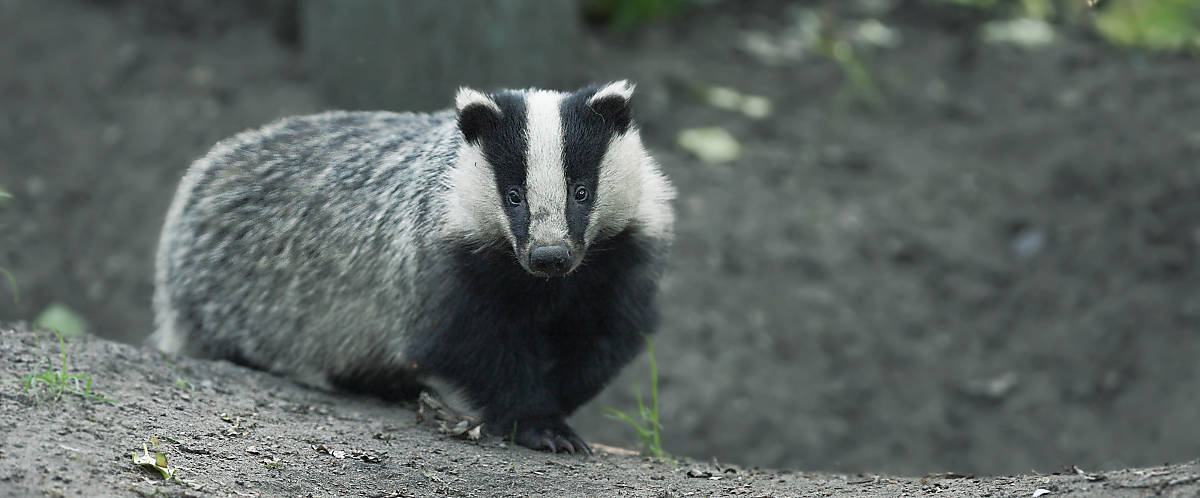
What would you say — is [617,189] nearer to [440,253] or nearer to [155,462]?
[440,253]

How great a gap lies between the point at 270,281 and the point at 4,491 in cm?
234

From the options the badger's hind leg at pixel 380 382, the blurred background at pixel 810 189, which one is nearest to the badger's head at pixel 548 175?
the badger's hind leg at pixel 380 382

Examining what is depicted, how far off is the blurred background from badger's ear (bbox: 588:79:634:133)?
2.59 meters

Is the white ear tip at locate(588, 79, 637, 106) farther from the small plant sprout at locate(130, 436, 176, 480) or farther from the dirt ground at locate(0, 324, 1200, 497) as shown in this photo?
the small plant sprout at locate(130, 436, 176, 480)

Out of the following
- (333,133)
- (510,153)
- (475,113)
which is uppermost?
(333,133)

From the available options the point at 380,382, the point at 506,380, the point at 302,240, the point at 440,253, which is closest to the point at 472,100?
→ the point at 440,253

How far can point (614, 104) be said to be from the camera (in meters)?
4.14

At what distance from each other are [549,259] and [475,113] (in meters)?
0.64

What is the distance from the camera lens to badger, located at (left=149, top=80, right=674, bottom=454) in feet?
13.3

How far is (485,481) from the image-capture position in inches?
152

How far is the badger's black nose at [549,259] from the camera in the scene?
12.4 ft

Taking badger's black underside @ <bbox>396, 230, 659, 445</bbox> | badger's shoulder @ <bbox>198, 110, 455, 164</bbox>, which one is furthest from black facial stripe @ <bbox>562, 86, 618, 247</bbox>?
badger's shoulder @ <bbox>198, 110, 455, 164</bbox>

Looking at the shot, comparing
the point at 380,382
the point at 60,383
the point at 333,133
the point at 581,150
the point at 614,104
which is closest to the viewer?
the point at 60,383

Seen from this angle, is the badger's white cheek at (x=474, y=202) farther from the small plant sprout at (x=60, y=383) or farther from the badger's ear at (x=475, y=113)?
the small plant sprout at (x=60, y=383)
